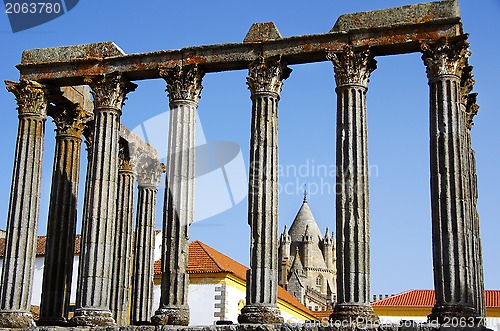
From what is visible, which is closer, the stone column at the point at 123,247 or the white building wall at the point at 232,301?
the stone column at the point at 123,247

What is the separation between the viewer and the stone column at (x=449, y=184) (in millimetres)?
18828

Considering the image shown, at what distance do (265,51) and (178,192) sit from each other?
193 inches

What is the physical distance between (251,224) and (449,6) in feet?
26.8

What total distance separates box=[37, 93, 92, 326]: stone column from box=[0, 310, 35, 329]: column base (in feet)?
5.19

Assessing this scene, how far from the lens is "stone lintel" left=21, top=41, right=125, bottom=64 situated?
78.8ft

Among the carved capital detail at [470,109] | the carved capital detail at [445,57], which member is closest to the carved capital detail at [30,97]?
the carved capital detail at [445,57]

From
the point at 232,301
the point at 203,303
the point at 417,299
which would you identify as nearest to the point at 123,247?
the point at 203,303

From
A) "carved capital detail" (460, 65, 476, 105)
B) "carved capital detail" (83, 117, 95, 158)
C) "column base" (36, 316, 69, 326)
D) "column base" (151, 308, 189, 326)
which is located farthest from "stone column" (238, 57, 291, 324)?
"carved capital detail" (83, 117, 95, 158)

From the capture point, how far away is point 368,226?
20297 millimetres

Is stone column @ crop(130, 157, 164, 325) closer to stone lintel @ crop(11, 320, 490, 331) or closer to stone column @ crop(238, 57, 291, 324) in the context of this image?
stone lintel @ crop(11, 320, 490, 331)

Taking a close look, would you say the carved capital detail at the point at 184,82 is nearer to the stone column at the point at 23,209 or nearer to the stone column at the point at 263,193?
the stone column at the point at 263,193

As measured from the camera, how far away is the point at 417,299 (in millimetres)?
55406

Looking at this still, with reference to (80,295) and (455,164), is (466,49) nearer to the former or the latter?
(455,164)

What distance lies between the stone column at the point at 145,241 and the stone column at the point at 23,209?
4153 mm
